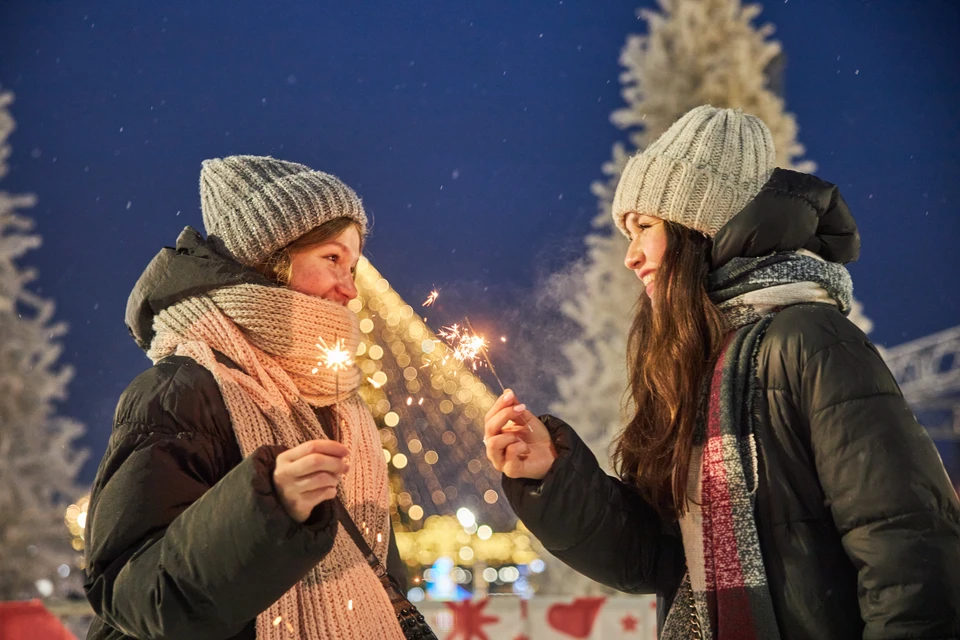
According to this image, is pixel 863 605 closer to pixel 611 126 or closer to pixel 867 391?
pixel 867 391

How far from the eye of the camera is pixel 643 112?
7508 millimetres

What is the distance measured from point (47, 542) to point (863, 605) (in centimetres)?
827

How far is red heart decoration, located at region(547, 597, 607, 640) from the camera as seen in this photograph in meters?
4.52

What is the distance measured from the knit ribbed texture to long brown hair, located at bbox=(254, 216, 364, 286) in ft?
0.42

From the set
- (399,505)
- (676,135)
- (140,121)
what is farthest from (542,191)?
(676,135)

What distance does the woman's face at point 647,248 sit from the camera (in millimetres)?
2551

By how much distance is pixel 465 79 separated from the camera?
9641 millimetres

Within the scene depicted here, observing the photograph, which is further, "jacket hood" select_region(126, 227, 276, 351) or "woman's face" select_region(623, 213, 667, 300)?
"woman's face" select_region(623, 213, 667, 300)

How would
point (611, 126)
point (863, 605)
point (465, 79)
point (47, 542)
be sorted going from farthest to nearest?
point (465, 79), point (611, 126), point (47, 542), point (863, 605)

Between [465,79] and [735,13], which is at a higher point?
[465,79]

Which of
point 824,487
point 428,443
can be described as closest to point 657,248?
point 824,487

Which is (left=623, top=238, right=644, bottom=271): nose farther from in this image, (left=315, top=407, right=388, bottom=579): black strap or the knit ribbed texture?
(left=315, top=407, right=388, bottom=579): black strap

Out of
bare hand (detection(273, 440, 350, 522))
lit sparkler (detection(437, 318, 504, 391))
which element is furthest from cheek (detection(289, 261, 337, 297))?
bare hand (detection(273, 440, 350, 522))

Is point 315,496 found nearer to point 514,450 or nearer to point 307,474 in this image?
point 307,474
